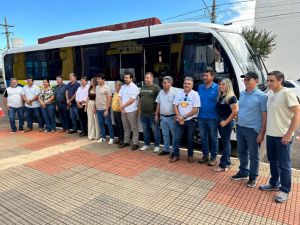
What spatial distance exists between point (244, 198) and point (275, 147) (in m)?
0.86

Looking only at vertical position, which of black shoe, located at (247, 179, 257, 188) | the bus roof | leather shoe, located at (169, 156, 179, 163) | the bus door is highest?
the bus roof

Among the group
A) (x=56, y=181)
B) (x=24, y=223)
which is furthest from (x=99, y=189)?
(x=24, y=223)

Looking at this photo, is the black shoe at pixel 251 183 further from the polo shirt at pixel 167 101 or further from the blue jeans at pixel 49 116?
the blue jeans at pixel 49 116

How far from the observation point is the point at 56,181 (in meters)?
4.75

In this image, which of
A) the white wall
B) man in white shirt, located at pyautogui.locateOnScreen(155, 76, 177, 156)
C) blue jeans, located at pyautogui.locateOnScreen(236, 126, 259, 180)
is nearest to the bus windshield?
man in white shirt, located at pyautogui.locateOnScreen(155, 76, 177, 156)

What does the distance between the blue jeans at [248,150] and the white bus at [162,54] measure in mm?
1581

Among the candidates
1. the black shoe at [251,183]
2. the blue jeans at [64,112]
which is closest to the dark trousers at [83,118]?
the blue jeans at [64,112]

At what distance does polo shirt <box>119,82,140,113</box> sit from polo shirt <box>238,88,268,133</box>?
2.79 metres

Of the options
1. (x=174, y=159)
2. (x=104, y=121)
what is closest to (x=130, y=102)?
(x=104, y=121)

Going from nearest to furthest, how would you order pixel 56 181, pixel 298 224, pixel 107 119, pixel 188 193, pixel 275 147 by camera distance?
1. pixel 298 224
2. pixel 275 147
3. pixel 188 193
4. pixel 56 181
5. pixel 107 119

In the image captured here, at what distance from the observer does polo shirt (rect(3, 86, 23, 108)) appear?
8.80 meters

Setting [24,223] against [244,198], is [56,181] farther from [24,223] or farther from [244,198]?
[244,198]

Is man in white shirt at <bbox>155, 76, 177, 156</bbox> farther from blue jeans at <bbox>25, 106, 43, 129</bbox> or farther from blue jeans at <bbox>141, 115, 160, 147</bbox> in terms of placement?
blue jeans at <bbox>25, 106, 43, 129</bbox>

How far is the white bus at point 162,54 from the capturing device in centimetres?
591
